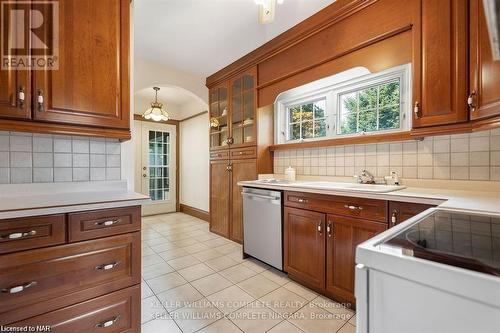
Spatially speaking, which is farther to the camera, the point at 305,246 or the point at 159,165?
the point at 159,165

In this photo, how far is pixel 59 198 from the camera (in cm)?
132

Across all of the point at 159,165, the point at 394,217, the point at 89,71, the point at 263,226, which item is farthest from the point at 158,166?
the point at 394,217

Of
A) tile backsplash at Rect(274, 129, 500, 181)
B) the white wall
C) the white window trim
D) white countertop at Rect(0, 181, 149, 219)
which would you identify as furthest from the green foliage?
the white wall

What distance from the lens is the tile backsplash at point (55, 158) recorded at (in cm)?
142

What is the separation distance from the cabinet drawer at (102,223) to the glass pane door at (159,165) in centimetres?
399

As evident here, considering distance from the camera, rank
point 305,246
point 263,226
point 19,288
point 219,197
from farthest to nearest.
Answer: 1. point 219,197
2. point 263,226
3. point 305,246
4. point 19,288

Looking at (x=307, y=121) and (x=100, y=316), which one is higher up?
(x=307, y=121)

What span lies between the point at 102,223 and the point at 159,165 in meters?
4.19

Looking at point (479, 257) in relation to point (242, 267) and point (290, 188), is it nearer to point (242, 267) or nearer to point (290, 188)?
point (290, 188)

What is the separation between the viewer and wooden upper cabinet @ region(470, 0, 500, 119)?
46.2 inches

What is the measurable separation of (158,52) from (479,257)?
353cm

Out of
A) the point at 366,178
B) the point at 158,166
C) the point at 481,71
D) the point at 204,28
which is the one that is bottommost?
the point at 366,178

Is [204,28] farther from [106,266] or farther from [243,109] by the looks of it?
[106,266]

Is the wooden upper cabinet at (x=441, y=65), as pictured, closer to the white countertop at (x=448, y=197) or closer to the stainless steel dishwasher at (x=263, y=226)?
the white countertop at (x=448, y=197)
